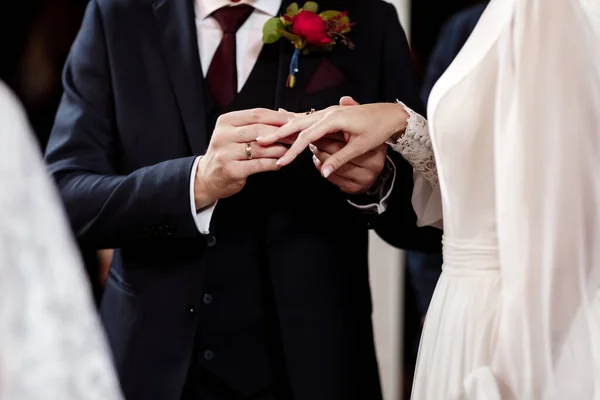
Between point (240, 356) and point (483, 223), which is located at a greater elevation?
point (483, 223)

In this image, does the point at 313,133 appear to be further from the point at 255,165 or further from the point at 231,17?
the point at 231,17

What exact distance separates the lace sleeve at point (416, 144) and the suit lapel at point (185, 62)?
0.32m

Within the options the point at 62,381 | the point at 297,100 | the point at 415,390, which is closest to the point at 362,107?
the point at 297,100

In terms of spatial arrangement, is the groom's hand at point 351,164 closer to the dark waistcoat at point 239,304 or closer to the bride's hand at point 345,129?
the bride's hand at point 345,129

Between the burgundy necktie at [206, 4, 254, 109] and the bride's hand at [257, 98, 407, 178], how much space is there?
0.72 ft

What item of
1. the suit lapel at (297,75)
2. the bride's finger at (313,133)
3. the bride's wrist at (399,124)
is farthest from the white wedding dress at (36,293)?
the suit lapel at (297,75)

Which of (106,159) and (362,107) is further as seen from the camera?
(106,159)

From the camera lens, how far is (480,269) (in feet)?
4.18

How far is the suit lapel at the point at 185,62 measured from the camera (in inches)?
60.5

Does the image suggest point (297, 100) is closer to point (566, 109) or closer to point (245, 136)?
point (245, 136)

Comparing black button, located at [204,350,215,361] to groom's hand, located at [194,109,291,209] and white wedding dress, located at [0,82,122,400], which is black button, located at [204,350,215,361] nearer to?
groom's hand, located at [194,109,291,209]

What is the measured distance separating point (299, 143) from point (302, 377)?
40cm

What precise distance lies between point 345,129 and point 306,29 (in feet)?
0.88

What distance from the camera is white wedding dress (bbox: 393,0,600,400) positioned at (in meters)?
1.18
